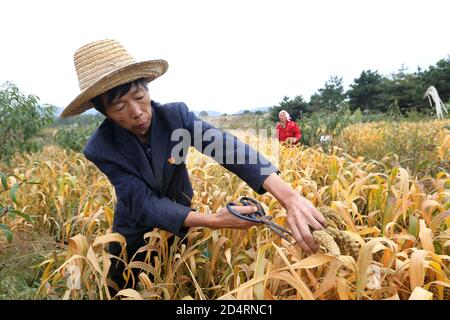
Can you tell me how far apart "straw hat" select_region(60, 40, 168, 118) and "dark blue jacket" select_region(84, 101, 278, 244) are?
0.58 feet

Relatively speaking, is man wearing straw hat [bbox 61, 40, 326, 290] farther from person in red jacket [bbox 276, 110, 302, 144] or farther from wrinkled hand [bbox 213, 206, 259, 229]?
person in red jacket [bbox 276, 110, 302, 144]

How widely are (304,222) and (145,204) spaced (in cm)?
61

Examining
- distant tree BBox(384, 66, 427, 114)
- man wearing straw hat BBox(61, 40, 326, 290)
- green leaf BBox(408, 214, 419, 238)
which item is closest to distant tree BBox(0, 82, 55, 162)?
man wearing straw hat BBox(61, 40, 326, 290)

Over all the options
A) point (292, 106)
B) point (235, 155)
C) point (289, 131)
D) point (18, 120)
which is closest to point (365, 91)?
point (292, 106)

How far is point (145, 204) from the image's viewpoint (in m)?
1.32

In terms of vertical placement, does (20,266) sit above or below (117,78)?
below

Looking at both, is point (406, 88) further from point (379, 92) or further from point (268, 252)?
point (268, 252)

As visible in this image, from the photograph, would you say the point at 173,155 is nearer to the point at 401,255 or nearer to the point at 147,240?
the point at 147,240

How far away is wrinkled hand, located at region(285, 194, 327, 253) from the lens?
0.98 metres

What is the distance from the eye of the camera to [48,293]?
137 centimetres

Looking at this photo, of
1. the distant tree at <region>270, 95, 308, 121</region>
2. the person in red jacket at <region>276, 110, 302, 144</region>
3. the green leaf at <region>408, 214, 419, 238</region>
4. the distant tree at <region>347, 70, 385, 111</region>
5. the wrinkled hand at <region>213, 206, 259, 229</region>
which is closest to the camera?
the wrinkled hand at <region>213, 206, 259, 229</region>

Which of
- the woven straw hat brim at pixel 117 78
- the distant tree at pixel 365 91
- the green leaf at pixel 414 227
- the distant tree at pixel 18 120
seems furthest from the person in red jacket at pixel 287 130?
the distant tree at pixel 365 91

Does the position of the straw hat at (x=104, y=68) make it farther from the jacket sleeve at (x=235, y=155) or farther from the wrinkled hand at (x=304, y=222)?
the wrinkled hand at (x=304, y=222)

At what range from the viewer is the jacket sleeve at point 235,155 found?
50.3 inches
